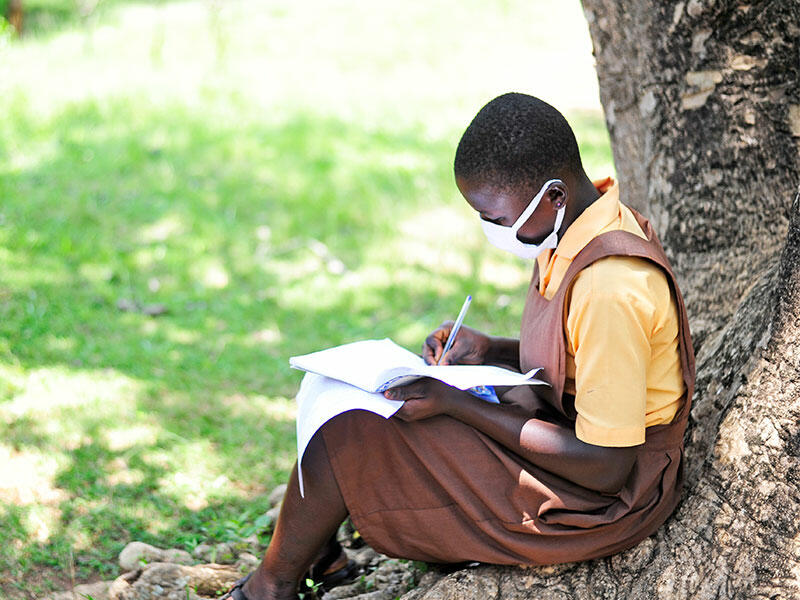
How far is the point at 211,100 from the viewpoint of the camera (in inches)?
301

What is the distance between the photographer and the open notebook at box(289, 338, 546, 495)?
Result: 2.21 m

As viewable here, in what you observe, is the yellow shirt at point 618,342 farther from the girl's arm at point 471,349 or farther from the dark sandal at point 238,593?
the dark sandal at point 238,593

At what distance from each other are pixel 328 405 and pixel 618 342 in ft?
2.43

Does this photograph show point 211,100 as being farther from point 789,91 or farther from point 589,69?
point 789,91

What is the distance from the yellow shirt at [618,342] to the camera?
208 centimetres

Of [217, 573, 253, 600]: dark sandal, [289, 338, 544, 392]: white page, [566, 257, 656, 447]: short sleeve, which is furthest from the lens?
[217, 573, 253, 600]: dark sandal

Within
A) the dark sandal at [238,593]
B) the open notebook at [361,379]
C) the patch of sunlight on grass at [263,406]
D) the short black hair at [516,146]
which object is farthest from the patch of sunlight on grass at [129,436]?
the short black hair at [516,146]

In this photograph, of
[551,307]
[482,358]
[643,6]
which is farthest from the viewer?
[643,6]

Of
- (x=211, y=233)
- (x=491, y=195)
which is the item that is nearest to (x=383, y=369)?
(x=491, y=195)

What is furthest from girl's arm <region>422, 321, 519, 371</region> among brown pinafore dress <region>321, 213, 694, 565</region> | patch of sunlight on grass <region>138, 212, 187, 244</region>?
patch of sunlight on grass <region>138, 212, 187, 244</region>

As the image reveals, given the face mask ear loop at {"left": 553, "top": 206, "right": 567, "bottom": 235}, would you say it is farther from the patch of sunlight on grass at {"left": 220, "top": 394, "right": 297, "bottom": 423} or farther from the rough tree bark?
the patch of sunlight on grass at {"left": 220, "top": 394, "right": 297, "bottom": 423}

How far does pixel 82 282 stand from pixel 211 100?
2.84 m

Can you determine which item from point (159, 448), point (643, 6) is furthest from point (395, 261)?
point (643, 6)

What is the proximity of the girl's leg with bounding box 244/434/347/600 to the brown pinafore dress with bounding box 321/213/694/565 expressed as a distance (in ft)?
0.16
